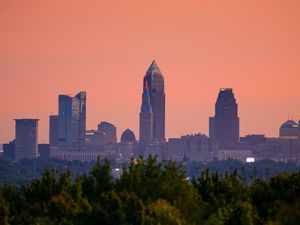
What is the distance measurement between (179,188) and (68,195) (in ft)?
20.7

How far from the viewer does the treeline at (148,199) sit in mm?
72125

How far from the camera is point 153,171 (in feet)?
271

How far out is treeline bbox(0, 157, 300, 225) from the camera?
72125mm

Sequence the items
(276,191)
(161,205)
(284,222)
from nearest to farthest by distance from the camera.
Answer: (284,222) → (161,205) → (276,191)

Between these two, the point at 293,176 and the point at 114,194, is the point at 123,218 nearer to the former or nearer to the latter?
the point at 114,194

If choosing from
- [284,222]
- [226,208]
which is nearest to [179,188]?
[226,208]

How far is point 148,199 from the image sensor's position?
256 feet

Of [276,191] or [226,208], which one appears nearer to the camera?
[226,208]

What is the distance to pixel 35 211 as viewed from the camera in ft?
263

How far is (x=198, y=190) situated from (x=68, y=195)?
992 cm

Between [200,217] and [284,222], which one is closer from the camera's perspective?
[284,222]

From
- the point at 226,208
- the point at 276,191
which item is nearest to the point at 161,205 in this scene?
the point at 226,208

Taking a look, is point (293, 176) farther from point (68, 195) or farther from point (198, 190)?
point (68, 195)

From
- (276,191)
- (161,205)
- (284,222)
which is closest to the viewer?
(284,222)
